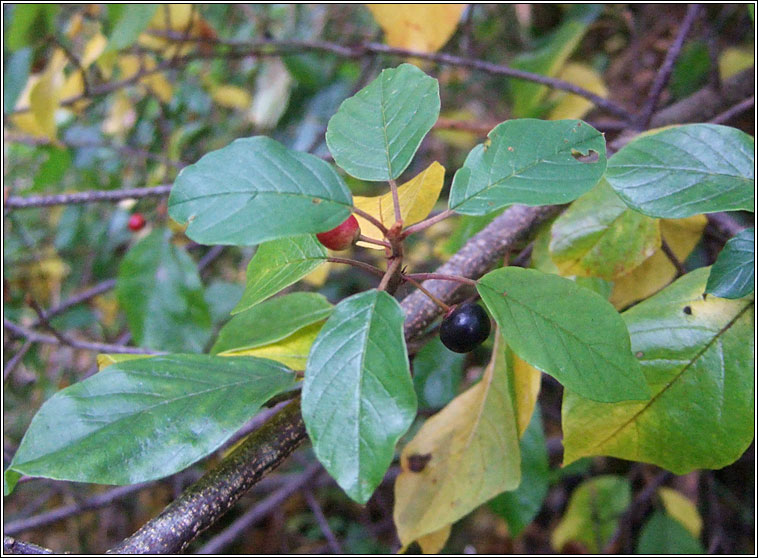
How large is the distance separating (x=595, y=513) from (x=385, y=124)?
147cm

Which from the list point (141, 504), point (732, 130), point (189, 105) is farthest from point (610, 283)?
point (141, 504)

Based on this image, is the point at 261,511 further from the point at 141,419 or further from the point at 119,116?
the point at 119,116

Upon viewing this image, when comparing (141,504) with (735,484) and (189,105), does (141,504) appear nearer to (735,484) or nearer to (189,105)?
(189,105)

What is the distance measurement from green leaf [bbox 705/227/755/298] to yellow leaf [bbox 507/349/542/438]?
0.73 ft

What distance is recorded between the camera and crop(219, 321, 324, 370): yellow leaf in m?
0.63

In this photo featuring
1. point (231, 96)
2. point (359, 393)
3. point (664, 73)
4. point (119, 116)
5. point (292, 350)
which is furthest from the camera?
point (231, 96)

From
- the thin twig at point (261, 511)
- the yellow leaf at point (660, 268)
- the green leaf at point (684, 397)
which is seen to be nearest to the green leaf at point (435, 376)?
the thin twig at point (261, 511)

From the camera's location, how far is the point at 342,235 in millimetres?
509

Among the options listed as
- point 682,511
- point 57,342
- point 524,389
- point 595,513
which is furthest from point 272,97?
point 682,511

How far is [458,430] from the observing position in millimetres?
797

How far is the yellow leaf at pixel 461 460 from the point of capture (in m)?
0.74

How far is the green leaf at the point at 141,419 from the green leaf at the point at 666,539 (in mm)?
1341

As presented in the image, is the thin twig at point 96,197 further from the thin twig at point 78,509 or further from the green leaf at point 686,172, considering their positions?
the green leaf at point 686,172

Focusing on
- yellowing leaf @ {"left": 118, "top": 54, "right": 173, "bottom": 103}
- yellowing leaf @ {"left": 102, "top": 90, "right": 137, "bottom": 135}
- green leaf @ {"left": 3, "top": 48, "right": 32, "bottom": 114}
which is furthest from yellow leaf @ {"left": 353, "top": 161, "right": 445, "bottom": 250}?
yellowing leaf @ {"left": 102, "top": 90, "right": 137, "bottom": 135}
